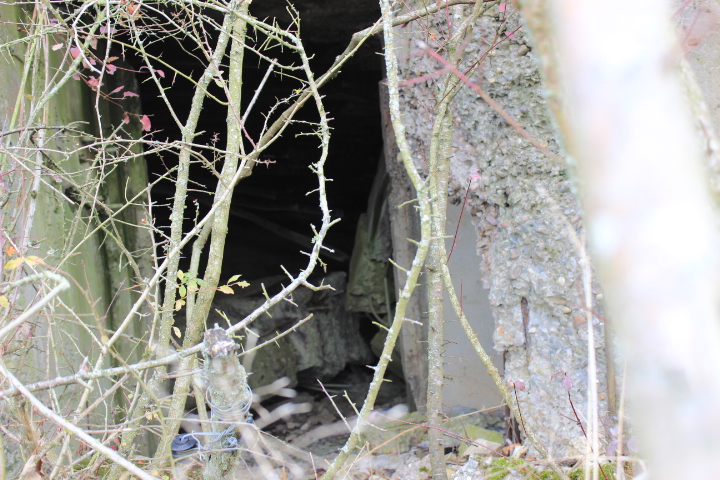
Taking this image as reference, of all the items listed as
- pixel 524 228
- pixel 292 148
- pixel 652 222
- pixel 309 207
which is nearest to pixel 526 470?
pixel 524 228

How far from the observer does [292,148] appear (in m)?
6.24

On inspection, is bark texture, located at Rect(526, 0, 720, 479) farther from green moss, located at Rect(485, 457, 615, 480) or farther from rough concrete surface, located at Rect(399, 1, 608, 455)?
rough concrete surface, located at Rect(399, 1, 608, 455)

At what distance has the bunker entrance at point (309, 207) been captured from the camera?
15.5 feet

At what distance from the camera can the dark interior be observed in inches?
173

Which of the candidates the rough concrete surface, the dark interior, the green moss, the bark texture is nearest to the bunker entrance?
the dark interior

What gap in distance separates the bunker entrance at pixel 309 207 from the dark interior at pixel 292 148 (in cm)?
1

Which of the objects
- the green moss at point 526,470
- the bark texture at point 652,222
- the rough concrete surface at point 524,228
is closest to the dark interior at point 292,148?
the rough concrete surface at point 524,228

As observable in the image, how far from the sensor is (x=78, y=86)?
11.1 ft

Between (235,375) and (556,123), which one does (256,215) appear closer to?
(235,375)

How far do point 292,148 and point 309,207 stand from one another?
0.92 meters

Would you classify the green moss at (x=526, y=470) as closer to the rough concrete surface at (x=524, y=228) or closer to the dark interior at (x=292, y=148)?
the rough concrete surface at (x=524, y=228)

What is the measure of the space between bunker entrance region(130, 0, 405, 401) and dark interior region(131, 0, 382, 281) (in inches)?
0.5

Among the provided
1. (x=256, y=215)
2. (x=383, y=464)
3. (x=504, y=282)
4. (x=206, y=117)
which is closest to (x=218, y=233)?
(x=504, y=282)

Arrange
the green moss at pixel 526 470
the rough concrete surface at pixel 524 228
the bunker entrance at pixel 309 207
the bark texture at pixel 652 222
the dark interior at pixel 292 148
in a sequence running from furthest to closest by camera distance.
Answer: the bunker entrance at pixel 309 207 → the dark interior at pixel 292 148 → the rough concrete surface at pixel 524 228 → the green moss at pixel 526 470 → the bark texture at pixel 652 222
